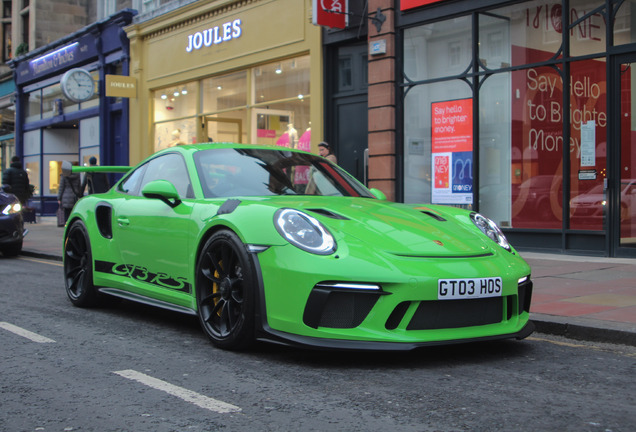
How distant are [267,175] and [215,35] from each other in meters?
13.1

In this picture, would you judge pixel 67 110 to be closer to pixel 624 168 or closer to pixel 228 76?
pixel 228 76

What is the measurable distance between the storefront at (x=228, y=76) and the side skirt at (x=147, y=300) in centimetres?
923

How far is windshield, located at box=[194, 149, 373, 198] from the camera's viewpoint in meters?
5.35

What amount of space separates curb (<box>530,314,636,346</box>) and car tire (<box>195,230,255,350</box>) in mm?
2325

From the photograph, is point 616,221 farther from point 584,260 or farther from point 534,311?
point 534,311

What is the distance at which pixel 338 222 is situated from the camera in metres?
4.57

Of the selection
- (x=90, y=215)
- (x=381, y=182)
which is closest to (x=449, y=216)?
(x=90, y=215)

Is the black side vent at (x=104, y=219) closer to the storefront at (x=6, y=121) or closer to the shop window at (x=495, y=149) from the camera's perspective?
the shop window at (x=495, y=149)

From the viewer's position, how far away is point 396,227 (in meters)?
4.66

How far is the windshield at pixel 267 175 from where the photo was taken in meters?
5.35

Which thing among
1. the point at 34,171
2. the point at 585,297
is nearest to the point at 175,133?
the point at 34,171

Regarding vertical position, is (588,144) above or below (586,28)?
below

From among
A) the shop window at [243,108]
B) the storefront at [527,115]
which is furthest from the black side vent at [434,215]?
the shop window at [243,108]

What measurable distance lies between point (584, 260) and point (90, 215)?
6.54 m
